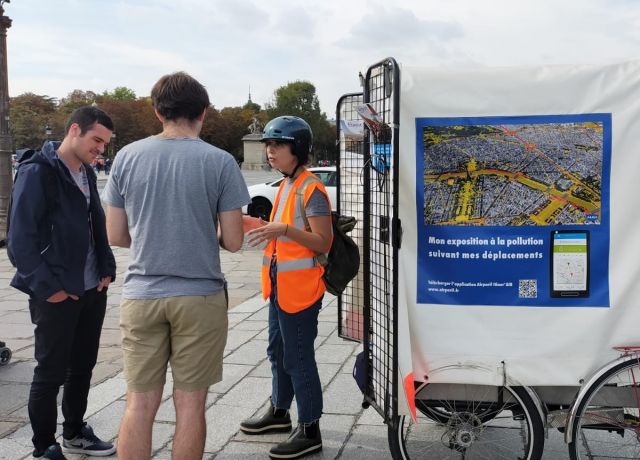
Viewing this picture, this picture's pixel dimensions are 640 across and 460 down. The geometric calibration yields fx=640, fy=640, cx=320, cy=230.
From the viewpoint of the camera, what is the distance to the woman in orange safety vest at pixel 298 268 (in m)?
3.23

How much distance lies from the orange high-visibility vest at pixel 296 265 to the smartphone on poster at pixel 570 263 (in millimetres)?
1149

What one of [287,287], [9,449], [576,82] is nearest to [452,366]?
[287,287]

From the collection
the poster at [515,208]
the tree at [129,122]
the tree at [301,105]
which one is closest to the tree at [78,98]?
the tree at [129,122]

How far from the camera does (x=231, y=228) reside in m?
2.65

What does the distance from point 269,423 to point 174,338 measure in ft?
4.29

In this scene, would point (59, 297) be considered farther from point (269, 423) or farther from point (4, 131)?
point (4, 131)

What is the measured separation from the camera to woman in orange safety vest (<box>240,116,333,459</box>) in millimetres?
3230

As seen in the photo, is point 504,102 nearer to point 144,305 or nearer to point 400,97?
point 400,97

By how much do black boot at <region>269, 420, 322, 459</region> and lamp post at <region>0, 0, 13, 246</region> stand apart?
9.36 metres

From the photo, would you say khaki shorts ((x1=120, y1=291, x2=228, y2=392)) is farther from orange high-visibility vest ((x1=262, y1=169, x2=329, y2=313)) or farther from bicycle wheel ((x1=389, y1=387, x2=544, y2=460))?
bicycle wheel ((x1=389, y1=387, x2=544, y2=460))

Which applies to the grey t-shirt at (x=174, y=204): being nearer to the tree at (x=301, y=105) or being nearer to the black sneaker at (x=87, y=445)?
the black sneaker at (x=87, y=445)

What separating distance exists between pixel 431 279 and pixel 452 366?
39 centimetres

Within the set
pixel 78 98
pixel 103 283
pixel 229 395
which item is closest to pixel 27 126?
pixel 78 98

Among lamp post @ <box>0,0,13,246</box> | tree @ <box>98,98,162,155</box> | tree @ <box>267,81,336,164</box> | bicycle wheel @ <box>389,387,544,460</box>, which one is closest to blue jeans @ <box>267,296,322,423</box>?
bicycle wheel @ <box>389,387,544,460</box>
